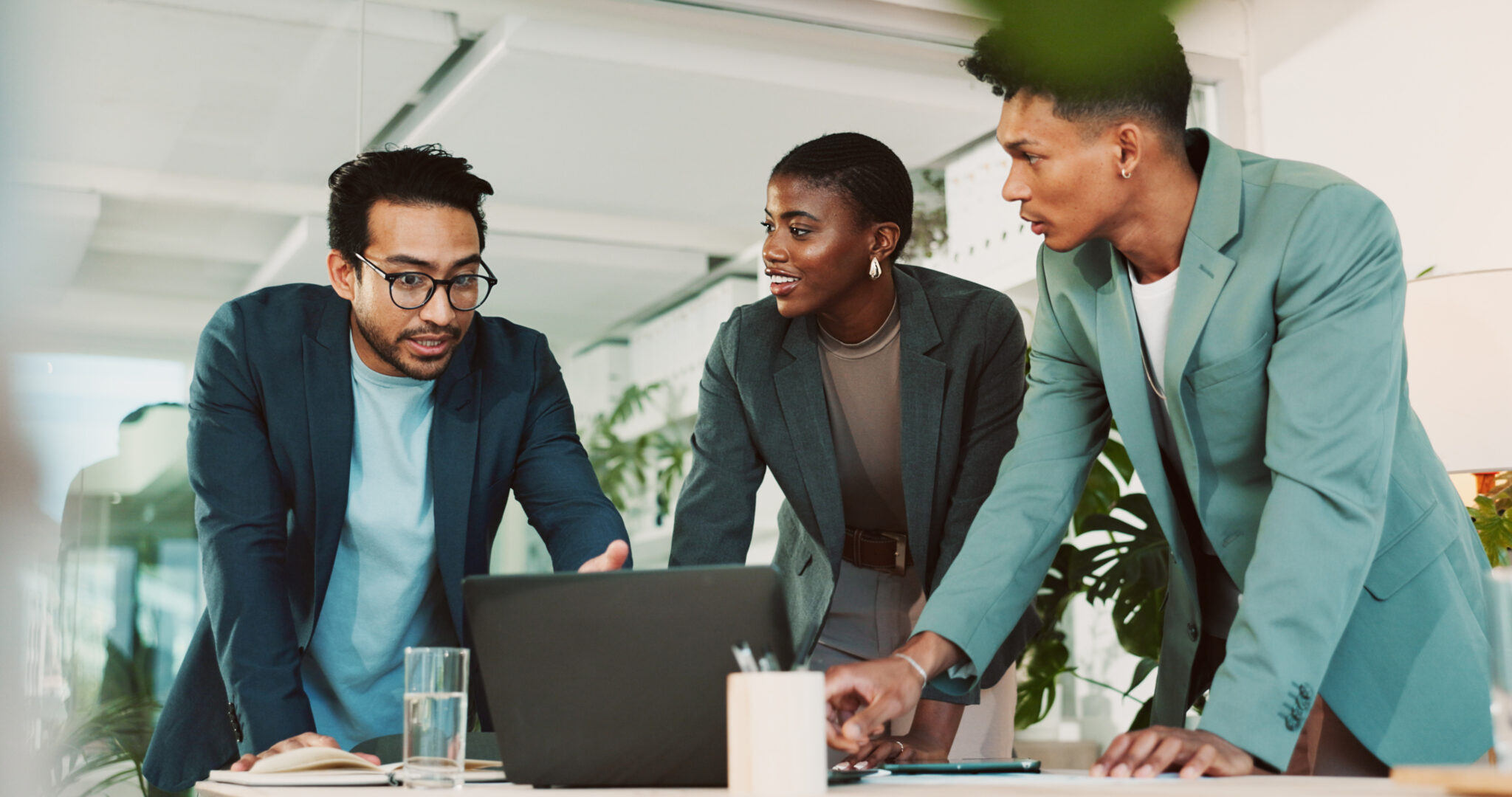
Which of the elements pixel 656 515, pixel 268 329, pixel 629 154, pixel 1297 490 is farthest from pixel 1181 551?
pixel 629 154

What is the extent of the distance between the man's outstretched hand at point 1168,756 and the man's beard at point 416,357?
3.91ft

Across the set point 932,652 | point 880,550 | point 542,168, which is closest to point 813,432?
point 880,550

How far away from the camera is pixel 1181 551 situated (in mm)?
1679

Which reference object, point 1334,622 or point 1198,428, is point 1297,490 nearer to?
point 1334,622

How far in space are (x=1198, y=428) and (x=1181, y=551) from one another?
0.58ft

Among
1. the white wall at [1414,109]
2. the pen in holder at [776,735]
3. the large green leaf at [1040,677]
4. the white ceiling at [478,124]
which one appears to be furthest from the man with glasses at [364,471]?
the white wall at [1414,109]

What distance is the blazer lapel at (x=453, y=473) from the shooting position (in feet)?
6.23

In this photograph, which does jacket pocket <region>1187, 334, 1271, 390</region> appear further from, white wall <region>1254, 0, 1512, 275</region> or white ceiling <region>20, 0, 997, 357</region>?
white wall <region>1254, 0, 1512, 275</region>

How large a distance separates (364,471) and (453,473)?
144mm

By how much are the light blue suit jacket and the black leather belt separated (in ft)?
1.52

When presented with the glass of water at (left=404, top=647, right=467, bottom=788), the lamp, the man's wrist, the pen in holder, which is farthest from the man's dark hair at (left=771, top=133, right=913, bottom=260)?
the pen in holder

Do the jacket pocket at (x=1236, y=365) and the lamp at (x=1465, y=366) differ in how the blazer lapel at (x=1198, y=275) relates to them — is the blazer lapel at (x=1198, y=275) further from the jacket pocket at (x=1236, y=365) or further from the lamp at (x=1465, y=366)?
the lamp at (x=1465, y=366)

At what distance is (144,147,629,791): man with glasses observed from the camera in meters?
1.87

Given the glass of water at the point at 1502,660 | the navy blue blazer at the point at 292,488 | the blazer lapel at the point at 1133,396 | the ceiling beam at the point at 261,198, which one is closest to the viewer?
the glass of water at the point at 1502,660
